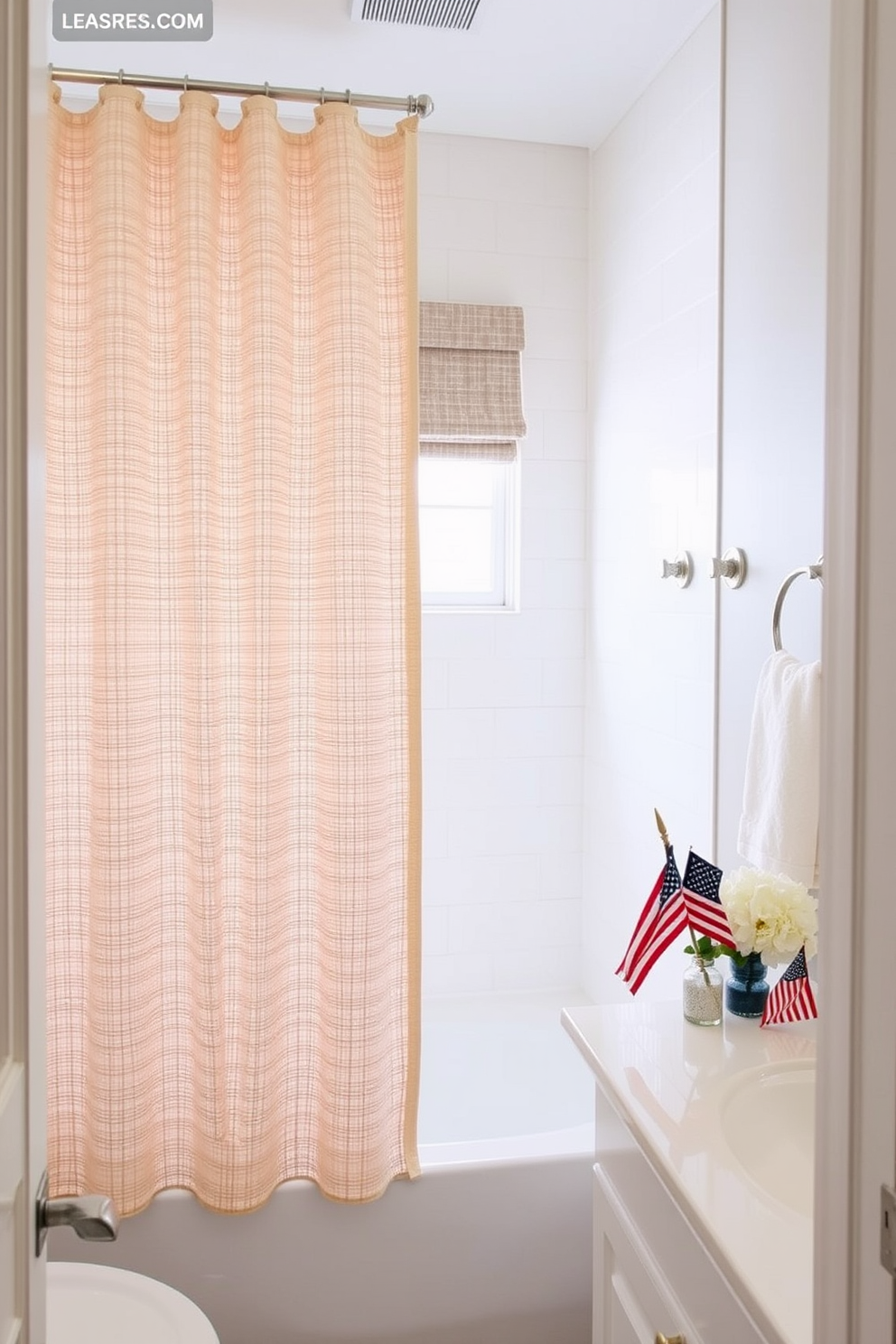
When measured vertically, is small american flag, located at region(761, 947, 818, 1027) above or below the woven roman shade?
below

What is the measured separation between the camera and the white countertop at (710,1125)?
3.05ft

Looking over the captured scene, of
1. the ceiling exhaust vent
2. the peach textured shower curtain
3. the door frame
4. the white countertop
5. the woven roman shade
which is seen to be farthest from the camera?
the woven roman shade

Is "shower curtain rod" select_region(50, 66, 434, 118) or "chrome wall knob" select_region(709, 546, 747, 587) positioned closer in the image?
"shower curtain rod" select_region(50, 66, 434, 118)

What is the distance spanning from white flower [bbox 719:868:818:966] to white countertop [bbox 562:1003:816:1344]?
122 millimetres

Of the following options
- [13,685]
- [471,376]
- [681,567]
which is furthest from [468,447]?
[13,685]

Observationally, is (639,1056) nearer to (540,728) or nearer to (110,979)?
(110,979)

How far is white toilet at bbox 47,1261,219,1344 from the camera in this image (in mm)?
1391

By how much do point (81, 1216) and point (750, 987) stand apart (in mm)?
993

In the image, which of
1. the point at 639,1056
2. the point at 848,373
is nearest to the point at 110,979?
the point at 639,1056

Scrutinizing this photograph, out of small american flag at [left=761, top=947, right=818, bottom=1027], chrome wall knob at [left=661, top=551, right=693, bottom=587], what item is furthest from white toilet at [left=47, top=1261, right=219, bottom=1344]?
chrome wall knob at [left=661, top=551, right=693, bottom=587]

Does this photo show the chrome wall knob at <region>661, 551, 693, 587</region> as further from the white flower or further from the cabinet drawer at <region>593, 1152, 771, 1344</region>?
the cabinet drawer at <region>593, 1152, 771, 1344</region>

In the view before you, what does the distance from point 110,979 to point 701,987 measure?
3.30 feet

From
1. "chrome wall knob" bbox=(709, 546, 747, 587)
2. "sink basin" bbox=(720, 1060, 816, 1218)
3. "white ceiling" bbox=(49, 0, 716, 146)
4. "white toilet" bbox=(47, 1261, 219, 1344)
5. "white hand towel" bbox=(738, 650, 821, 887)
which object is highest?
"white ceiling" bbox=(49, 0, 716, 146)

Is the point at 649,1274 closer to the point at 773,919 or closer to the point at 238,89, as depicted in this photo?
the point at 773,919
